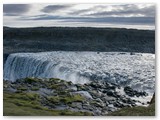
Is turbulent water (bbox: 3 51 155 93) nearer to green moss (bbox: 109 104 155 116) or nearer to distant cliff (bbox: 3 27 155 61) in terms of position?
distant cliff (bbox: 3 27 155 61)

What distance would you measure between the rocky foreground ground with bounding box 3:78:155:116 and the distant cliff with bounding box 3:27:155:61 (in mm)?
610

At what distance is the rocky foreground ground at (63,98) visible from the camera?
26.8ft

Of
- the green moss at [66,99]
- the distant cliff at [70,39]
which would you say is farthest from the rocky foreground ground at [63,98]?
the distant cliff at [70,39]

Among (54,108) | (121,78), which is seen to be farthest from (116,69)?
(54,108)

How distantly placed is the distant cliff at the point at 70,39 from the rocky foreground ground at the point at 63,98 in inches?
24.0

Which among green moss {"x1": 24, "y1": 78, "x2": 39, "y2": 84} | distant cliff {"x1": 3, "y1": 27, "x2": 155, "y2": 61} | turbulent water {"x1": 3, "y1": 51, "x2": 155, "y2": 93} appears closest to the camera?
turbulent water {"x1": 3, "y1": 51, "x2": 155, "y2": 93}

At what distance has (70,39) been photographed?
332 inches

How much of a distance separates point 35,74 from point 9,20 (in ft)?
3.51

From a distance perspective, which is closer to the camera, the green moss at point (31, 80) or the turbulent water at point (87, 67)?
Answer: the turbulent water at point (87, 67)

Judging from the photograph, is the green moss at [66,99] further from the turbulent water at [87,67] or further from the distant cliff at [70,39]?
the distant cliff at [70,39]

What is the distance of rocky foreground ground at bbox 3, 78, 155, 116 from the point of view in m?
8.16

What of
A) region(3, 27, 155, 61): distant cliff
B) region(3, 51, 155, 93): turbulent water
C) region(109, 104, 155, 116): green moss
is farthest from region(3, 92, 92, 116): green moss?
region(3, 27, 155, 61): distant cliff

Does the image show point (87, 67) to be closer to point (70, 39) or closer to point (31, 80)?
point (70, 39)

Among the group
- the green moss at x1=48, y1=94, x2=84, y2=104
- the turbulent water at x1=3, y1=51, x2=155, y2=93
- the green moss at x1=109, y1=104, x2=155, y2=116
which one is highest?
the turbulent water at x1=3, y1=51, x2=155, y2=93
